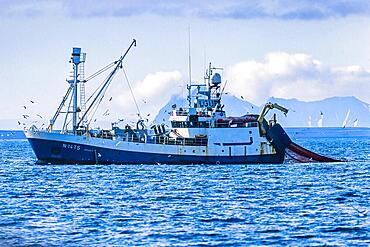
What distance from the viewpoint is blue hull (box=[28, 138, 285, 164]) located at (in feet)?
399

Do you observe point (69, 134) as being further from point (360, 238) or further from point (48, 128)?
point (360, 238)

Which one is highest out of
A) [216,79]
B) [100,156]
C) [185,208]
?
[216,79]

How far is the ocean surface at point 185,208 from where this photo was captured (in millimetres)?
53781

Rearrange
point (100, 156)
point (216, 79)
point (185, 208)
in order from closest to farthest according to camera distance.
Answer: point (185, 208) < point (100, 156) < point (216, 79)

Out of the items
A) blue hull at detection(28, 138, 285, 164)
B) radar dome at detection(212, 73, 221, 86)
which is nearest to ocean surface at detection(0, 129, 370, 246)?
blue hull at detection(28, 138, 285, 164)

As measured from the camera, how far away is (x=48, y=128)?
125 metres

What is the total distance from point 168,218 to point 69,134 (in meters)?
60.9

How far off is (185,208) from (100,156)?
54.3 metres

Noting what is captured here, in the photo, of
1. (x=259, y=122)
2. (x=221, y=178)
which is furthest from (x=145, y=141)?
(x=221, y=178)

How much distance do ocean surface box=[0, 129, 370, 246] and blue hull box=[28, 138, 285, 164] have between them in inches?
375

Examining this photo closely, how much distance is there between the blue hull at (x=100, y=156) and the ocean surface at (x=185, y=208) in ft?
31.3

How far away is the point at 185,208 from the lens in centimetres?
6888

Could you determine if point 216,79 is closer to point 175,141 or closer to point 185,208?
point 175,141

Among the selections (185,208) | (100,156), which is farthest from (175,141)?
(185,208)
